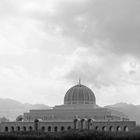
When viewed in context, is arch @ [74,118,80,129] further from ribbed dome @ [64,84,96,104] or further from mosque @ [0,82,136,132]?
ribbed dome @ [64,84,96,104]

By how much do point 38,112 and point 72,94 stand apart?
9.10m

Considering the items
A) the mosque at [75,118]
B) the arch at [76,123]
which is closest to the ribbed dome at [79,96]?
the mosque at [75,118]

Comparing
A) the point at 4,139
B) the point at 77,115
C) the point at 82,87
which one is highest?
the point at 82,87

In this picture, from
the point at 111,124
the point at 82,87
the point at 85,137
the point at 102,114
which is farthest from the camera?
the point at 82,87

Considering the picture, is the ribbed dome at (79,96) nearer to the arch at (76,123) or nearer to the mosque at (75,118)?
the mosque at (75,118)

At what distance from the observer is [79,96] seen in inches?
4532

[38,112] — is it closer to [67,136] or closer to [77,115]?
[77,115]

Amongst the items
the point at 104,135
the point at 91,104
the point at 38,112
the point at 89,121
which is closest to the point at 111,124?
the point at 89,121

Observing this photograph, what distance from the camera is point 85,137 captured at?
6744 centimetres

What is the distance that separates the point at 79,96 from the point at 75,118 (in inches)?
420

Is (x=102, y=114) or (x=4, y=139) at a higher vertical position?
(x=102, y=114)

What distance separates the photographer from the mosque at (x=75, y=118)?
102 meters

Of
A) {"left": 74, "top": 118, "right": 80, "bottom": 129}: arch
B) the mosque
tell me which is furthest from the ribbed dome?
{"left": 74, "top": 118, "right": 80, "bottom": 129}: arch

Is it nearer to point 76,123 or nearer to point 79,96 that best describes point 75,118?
point 76,123
